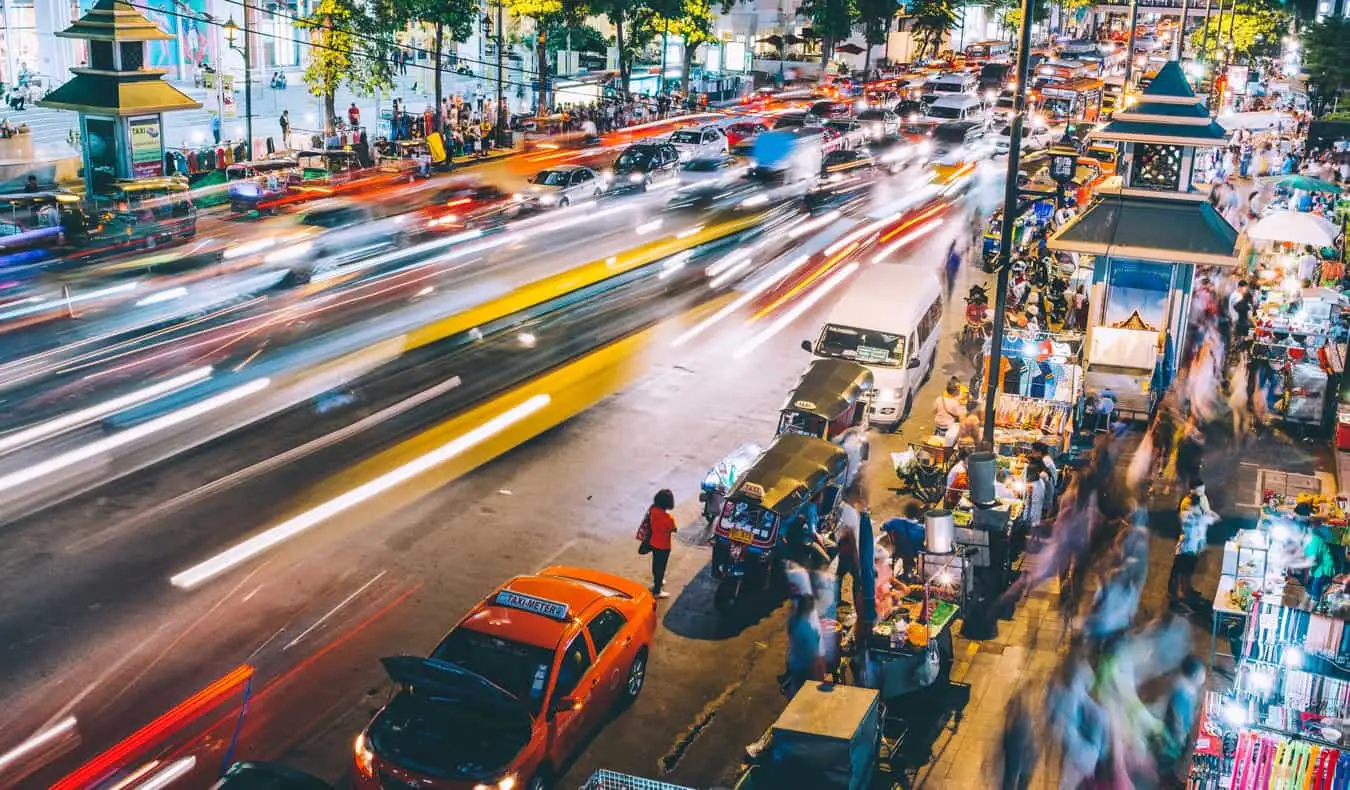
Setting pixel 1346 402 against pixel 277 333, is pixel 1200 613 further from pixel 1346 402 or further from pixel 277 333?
pixel 277 333

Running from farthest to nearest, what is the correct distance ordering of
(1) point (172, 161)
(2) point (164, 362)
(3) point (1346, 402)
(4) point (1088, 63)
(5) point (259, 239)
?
1. (4) point (1088, 63)
2. (1) point (172, 161)
3. (5) point (259, 239)
4. (2) point (164, 362)
5. (3) point (1346, 402)

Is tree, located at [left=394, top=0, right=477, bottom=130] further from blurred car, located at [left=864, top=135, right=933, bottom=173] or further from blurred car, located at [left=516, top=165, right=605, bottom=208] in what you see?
blurred car, located at [left=864, top=135, right=933, bottom=173]

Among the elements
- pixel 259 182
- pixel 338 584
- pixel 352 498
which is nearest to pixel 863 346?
pixel 352 498

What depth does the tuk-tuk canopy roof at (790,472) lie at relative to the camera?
1663cm

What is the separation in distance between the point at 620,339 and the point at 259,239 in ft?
41.2

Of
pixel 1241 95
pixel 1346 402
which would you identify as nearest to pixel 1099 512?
pixel 1346 402

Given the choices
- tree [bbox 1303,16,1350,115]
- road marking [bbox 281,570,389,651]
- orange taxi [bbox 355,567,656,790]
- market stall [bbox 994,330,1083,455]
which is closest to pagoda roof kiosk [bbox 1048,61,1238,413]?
market stall [bbox 994,330,1083,455]

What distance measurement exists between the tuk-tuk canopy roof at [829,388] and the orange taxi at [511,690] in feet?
21.5

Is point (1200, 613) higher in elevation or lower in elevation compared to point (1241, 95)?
lower

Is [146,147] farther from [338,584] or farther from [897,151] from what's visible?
[897,151]

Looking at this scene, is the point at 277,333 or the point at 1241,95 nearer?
the point at 277,333

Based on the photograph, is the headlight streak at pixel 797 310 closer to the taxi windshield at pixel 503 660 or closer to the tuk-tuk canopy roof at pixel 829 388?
the tuk-tuk canopy roof at pixel 829 388

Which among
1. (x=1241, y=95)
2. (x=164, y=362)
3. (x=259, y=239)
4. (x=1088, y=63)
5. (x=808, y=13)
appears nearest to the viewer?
(x=164, y=362)

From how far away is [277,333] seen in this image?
2666 centimetres
